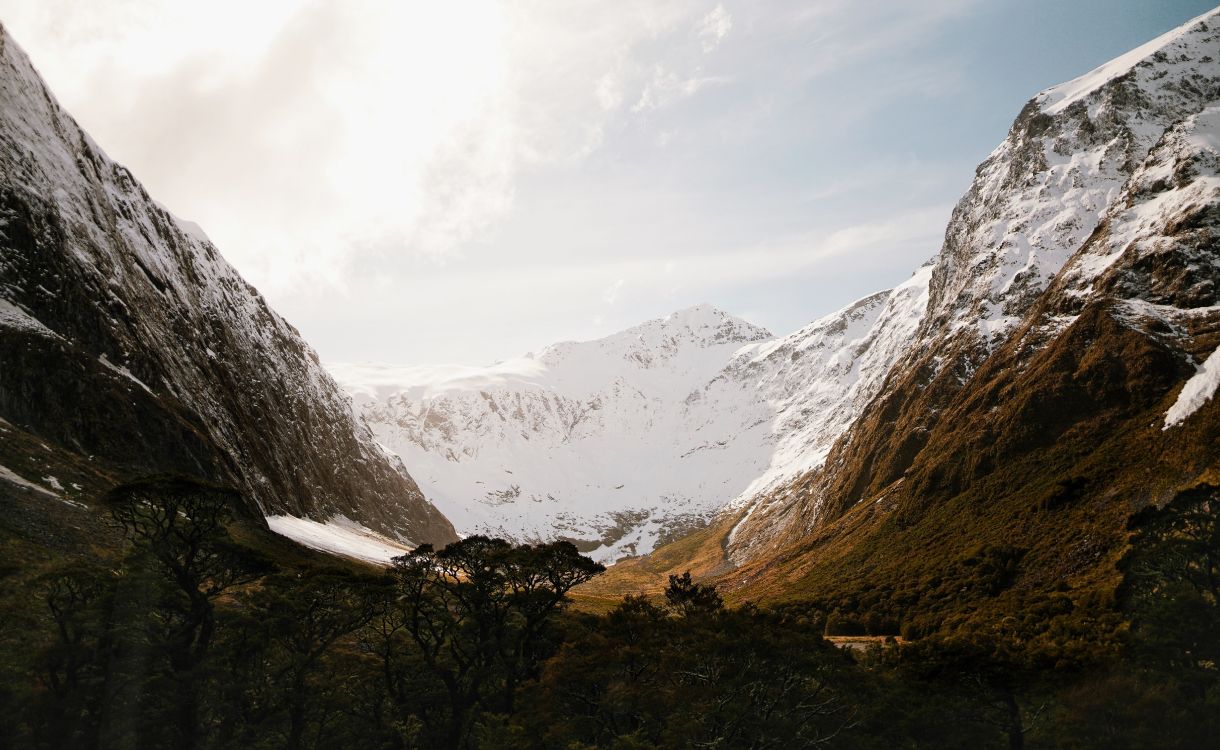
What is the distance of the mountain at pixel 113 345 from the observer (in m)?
64.4

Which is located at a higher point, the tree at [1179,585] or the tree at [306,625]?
the tree at [306,625]

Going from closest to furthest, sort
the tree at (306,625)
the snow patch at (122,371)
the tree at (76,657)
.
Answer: the tree at (76,657)
the tree at (306,625)
the snow patch at (122,371)

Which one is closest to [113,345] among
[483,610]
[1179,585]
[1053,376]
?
[483,610]

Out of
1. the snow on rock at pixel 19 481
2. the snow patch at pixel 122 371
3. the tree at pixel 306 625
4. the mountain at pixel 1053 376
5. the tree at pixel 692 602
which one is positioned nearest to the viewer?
the tree at pixel 306 625

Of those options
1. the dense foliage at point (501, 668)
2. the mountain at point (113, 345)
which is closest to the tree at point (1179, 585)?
the dense foliage at point (501, 668)

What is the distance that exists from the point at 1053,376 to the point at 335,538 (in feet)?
384

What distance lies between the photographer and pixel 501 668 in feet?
141

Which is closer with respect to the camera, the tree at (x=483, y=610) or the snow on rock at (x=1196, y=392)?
the tree at (x=483, y=610)

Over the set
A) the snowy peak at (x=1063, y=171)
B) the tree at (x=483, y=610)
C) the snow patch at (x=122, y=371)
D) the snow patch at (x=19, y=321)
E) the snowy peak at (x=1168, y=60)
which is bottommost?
the tree at (x=483, y=610)

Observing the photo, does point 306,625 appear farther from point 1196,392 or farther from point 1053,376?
point 1053,376

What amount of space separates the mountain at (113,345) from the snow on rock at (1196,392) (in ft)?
343

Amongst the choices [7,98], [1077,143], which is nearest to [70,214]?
[7,98]

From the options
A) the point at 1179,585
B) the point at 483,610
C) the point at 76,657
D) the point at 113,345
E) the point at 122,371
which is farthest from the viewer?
the point at 113,345

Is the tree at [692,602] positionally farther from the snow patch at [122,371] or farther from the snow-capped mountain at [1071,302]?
the snow patch at [122,371]
